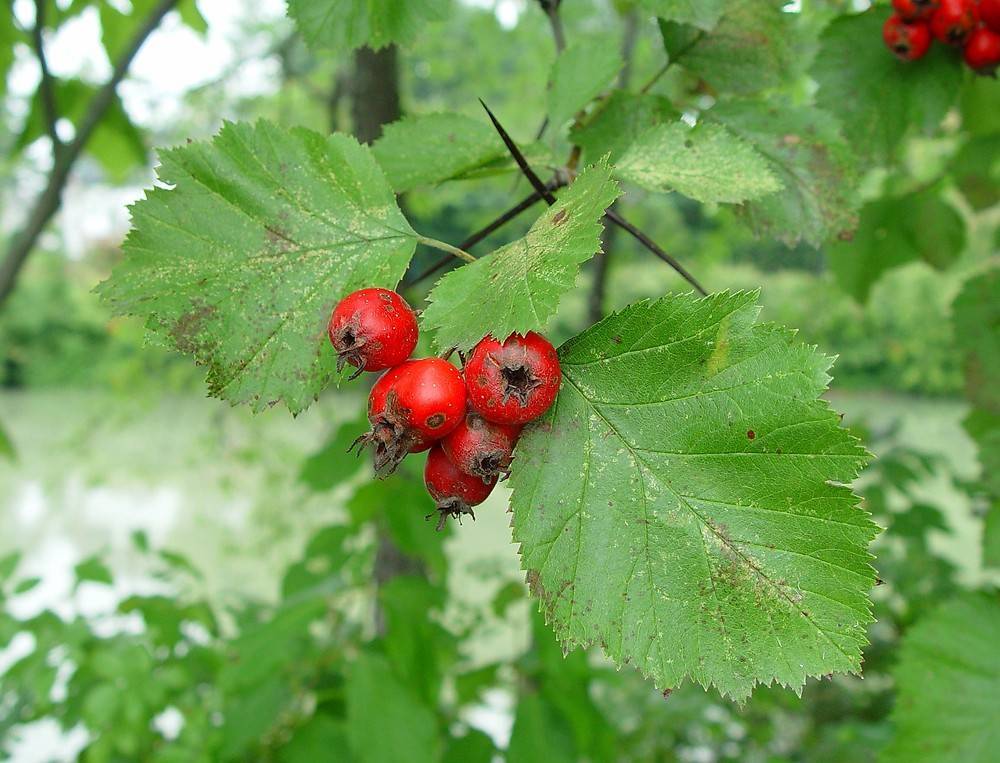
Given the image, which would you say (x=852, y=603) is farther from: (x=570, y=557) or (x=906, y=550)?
(x=906, y=550)

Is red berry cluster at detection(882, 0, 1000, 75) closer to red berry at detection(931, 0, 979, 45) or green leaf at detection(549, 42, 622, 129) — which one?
red berry at detection(931, 0, 979, 45)

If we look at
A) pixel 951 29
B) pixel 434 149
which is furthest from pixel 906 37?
pixel 434 149

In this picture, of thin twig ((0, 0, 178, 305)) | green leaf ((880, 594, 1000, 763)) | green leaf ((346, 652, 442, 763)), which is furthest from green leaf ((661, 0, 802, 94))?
thin twig ((0, 0, 178, 305))

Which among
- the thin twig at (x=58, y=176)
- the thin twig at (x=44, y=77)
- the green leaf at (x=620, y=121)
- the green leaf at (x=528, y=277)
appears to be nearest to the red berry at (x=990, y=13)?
the green leaf at (x=620, y=121)

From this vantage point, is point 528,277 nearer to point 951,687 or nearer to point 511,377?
point 511,377

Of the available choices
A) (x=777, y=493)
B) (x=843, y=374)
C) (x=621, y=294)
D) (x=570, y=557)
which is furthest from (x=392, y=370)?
(x=843, y=374)

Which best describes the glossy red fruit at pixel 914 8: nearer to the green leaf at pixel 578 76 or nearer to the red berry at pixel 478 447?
the green leaf at pixel 578 76

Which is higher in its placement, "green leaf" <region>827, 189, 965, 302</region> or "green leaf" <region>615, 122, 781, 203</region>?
"green leaf" <region>615, 122, 781, 203</region>
